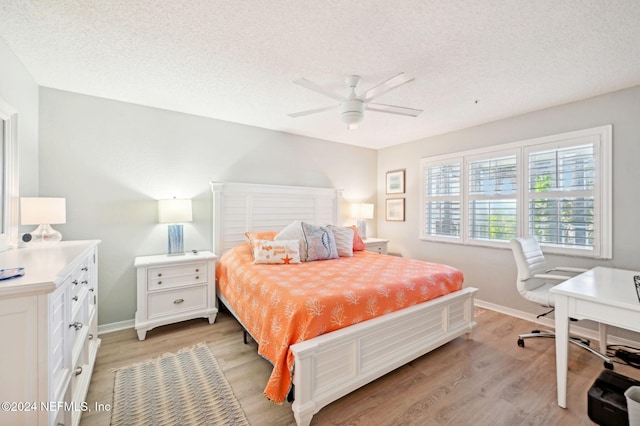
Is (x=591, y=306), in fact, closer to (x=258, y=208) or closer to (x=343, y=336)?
(x=343, y=336)

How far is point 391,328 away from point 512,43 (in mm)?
2219

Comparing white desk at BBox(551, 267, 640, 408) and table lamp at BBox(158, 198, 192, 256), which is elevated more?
table lamp at BBox(158, 198, 192, 256)

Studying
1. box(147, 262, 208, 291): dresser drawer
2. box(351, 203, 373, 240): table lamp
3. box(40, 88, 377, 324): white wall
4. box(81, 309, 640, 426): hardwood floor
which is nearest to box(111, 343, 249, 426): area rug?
box(81, 309, 640, 426): hardwood floor

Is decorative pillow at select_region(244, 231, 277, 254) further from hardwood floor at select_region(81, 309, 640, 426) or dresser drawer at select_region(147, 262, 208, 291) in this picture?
hardwood floor at select_region(81, 309, 640, 426)

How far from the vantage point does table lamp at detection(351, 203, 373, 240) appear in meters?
4.65

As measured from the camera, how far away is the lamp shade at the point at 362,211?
15.3ft

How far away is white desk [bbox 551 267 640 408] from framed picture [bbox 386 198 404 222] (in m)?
2.73

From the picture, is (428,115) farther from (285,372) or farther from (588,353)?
(285,372)

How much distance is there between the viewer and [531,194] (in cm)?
322

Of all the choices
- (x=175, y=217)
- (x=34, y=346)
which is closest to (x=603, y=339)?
(x=34, y=346)

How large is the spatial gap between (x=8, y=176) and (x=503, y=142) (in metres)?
4.84

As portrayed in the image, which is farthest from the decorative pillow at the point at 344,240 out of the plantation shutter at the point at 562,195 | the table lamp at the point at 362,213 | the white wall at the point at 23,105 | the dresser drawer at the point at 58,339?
the white wall at the point at 23,105

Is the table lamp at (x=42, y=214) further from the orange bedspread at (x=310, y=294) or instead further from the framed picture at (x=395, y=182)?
the framed picture at (x=395, y=182)

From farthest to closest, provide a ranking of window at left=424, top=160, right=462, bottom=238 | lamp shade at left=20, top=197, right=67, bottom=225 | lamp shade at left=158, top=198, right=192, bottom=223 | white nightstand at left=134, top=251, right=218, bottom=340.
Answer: window at left=424, top=160, right=462, bottom=238 → lamp shade at left=158, top=198, right=192, bottom=223 → white nightstand at left=134, top=251, right=218, bottom=340 → lamp shade at left=20, top=197, right=67, bottom=225
